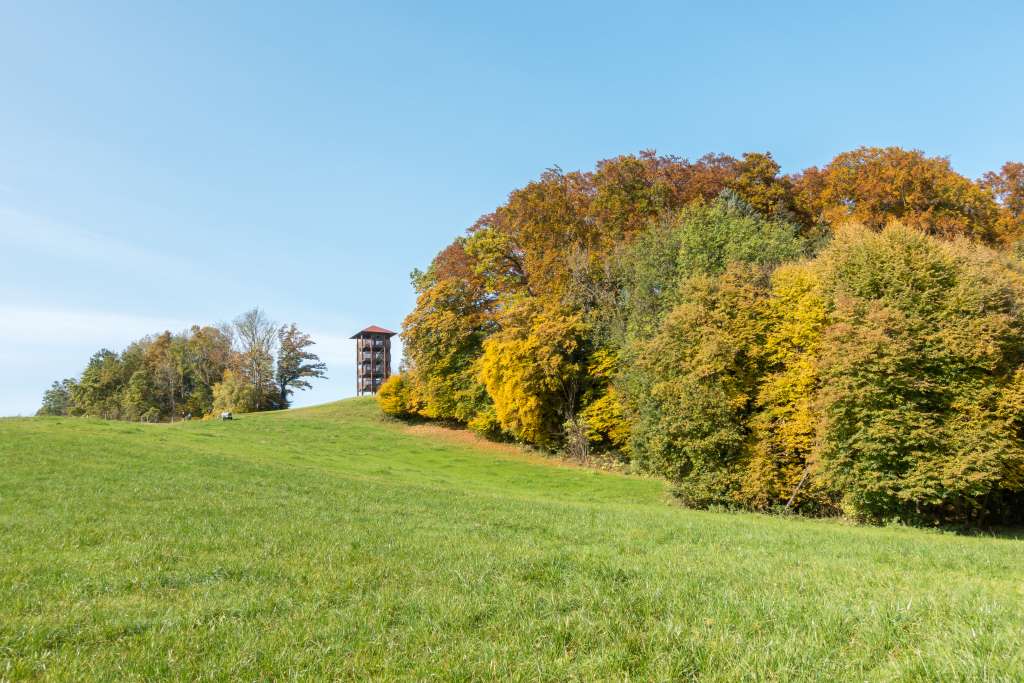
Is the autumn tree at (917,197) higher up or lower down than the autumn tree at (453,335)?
higher up

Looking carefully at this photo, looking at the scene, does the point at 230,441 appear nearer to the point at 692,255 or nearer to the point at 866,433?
the point at 692,255

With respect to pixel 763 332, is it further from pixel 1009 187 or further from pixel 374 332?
pixel 374 332

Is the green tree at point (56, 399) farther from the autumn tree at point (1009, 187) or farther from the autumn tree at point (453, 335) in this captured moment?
the autumn tree at point (1009, 187)

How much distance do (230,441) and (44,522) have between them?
28024mm

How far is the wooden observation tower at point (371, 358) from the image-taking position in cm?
9062

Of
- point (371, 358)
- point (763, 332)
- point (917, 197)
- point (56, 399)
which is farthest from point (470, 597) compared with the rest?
point (56, 399)

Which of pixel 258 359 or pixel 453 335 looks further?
pixel 258 359

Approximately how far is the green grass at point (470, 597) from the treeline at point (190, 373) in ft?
235

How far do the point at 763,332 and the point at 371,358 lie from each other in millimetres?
72504

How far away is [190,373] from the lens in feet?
288

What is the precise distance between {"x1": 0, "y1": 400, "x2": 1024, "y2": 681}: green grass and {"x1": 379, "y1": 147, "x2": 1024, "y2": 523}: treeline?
8.13 metres

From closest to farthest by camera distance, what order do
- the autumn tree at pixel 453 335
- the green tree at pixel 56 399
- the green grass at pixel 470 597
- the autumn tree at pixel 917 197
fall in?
the green grass at pixel 470 597
the autumn tree at pixel 917 197
the autumn tree at pixel 453 335
the green tree at pixel 56 399

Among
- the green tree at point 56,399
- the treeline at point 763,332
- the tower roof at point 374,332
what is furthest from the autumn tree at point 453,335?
the green tree at point 56,399

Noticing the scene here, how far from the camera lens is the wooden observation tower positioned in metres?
90.6
